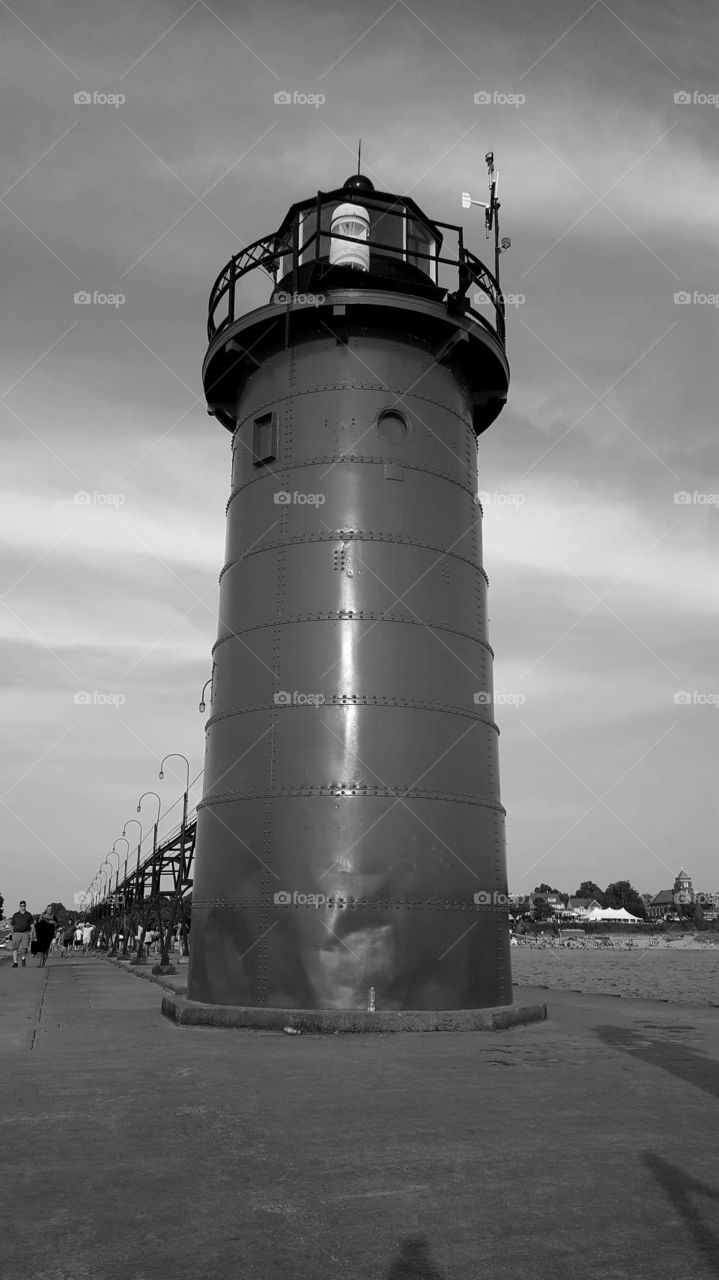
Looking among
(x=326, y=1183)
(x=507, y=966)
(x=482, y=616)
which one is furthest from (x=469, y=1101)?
(x=482, y=616)

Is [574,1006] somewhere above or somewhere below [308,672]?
below

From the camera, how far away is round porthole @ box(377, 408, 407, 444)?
44.0 ft

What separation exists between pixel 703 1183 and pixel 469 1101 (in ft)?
7.36

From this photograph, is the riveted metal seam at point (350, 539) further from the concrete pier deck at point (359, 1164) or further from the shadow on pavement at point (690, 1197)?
the shadow on pavement at point (690, 1197)

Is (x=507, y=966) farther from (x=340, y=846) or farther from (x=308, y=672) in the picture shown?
(x=308, y=672)

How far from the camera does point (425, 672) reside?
12.6 metres

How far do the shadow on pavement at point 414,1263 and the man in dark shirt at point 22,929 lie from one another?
25347 mm

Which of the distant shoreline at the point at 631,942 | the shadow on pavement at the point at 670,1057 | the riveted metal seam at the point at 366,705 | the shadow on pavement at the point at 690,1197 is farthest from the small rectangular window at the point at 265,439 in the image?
the distant shoreline at the point at 631,942

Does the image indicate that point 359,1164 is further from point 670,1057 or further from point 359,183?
point 359,183

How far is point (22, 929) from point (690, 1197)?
1071 inches

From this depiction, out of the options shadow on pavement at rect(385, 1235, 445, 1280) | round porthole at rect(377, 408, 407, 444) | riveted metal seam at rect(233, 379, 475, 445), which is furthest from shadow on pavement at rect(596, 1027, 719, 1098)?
riveted metal seam at rect(233, 379, 475, 445)

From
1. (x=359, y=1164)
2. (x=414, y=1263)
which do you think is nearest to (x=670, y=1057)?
(x=359, y=1164)

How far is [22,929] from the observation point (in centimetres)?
2812

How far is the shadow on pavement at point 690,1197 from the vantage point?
12.1 feet
